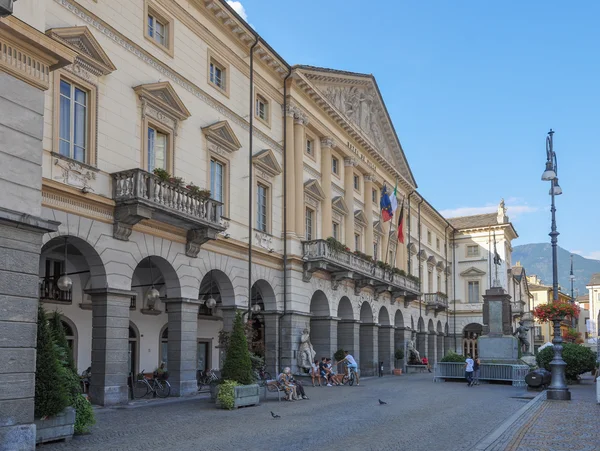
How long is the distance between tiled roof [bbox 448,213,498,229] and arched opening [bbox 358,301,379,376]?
36730 mm

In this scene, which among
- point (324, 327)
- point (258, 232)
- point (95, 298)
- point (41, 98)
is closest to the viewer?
point (41, 98)

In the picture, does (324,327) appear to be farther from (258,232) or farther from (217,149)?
(217,149)

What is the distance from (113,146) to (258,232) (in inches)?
402

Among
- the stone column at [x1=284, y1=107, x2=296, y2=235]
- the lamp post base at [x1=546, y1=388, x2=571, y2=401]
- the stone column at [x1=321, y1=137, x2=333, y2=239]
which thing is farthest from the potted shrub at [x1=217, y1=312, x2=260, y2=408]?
the stone column at [x1=321, y1=137, x2=333, y2=239]

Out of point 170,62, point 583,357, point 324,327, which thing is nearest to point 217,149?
point 170,62

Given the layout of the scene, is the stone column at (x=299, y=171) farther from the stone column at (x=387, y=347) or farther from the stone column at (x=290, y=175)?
the stone column at (x=387, y=347)

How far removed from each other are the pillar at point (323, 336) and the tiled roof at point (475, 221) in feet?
144

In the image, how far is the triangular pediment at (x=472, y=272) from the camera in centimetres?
7425

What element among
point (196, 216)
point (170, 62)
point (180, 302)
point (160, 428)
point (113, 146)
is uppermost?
point (170, 62)

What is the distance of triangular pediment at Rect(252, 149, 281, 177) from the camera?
101 feet

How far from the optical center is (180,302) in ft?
80.4

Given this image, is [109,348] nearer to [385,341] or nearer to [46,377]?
[46,377]

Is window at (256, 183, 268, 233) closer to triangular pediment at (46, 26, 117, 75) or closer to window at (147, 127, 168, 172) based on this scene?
window at (147, 127, 168, 172)

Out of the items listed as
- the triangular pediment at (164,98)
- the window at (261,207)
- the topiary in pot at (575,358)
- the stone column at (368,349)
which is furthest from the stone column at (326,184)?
the triangular pediment at (164,98)
